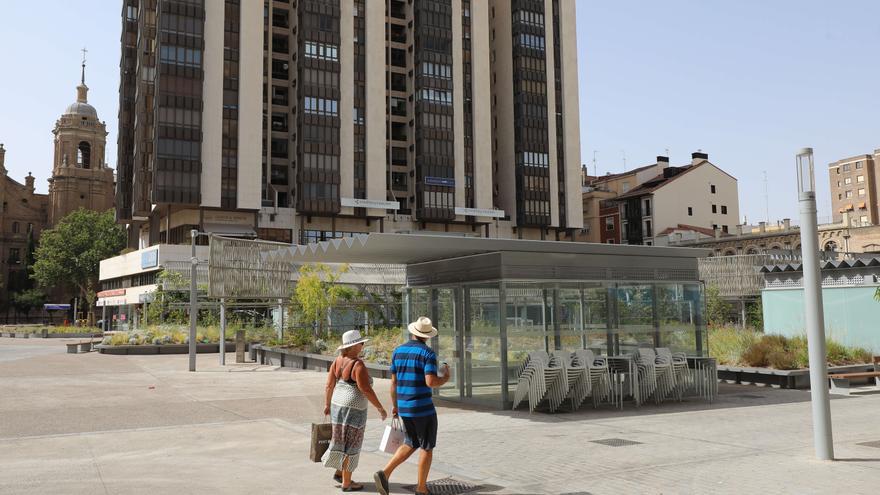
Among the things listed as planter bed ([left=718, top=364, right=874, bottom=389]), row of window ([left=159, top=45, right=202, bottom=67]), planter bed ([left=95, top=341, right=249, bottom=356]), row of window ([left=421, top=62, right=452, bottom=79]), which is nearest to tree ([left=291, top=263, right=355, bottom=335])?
planter bed ([left=95, top=341, right=249, bottom=356])

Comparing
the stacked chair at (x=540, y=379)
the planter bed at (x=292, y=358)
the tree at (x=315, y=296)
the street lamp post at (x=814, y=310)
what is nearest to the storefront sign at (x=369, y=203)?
the tree at (x=315, y=296)

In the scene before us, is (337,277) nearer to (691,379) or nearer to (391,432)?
(691,379)

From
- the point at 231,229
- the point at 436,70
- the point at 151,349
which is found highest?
the point at 436,70

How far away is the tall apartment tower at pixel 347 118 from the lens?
64.8 metres

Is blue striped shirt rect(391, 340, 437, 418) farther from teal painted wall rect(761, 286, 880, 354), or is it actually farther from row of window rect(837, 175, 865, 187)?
row of window rect(837, 175, 865, 187)

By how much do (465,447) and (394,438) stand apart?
3.07 metres

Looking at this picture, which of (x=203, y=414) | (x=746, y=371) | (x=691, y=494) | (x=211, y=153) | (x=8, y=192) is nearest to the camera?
(x=691, y=494)

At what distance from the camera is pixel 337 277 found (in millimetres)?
36000

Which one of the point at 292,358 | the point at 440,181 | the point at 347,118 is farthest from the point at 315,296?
the point at 440,181

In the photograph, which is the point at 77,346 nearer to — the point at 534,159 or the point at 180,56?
the point at 180,56

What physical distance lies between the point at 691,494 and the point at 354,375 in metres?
3.55

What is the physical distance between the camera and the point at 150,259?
6506 centimetres

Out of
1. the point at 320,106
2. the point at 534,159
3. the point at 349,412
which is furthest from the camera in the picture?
the point at 534,159

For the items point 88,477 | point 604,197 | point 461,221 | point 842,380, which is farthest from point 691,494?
point 604,197
